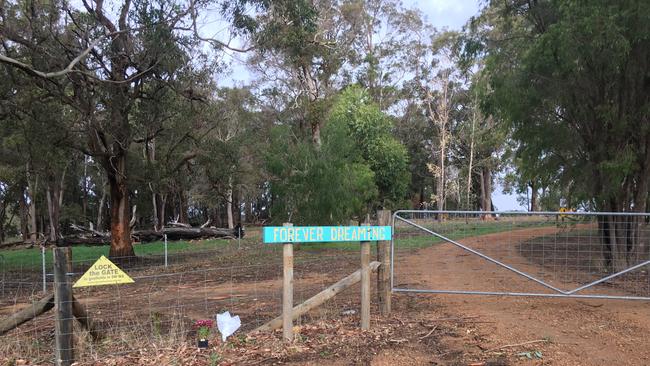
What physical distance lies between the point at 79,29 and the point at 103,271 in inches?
569

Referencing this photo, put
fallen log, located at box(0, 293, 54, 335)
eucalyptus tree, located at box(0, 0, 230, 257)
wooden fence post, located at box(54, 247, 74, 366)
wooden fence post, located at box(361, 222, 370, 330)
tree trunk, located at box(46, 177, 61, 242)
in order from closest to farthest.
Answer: wooden fence post, located at box(54, 247, 74, 366), fallen log, located at box(0, 293, 54, 335), wooden fence post, located at box(361, 222, 370, 330), eucalyptus tree, located at box(0, 0, 230, 257), tree trunk, located at box(46, 177, 61, 242)

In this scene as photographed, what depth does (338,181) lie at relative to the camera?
21141 mm

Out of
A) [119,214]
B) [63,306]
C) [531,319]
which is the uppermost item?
[119,214]

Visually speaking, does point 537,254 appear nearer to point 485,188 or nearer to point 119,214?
point 119,214

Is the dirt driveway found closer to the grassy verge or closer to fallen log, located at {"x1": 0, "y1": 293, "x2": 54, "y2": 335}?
fallen log, located at {"x1": 0, "y1": 293, "x2": 54, "y2": 335}

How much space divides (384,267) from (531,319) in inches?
90.2

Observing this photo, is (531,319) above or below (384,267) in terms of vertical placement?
below

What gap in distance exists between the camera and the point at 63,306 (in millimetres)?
6039

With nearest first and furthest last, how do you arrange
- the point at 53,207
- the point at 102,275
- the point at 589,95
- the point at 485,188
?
1. the point at 102,275
2. the point at 589,95
3. the point at 53,207
4. the point at 485,188

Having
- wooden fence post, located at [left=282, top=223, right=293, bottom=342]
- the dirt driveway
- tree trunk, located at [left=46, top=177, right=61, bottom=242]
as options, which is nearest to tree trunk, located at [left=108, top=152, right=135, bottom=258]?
the dirt driveway

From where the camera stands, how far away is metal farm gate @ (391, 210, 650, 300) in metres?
10.9

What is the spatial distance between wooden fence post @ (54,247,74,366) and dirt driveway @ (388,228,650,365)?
11.5ft

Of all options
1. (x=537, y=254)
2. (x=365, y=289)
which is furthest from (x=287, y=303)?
(x=537, y=254)

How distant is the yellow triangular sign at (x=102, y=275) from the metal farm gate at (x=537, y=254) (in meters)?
5.52
